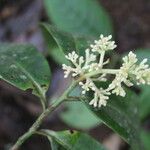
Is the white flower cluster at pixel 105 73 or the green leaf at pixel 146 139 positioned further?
the green leaf at pixel 146 139

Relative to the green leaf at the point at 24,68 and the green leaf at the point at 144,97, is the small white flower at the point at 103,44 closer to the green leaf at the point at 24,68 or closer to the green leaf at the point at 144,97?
the green leaf at the point at 24,68

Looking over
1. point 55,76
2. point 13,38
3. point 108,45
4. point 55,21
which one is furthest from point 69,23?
point 108,45

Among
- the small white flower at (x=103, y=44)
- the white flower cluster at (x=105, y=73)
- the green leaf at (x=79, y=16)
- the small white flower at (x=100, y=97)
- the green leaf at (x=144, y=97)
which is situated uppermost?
the green leaf at (x=79, y=16)

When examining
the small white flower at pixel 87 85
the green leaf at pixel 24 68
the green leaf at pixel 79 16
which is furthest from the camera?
the green leaf at pixel 79 16

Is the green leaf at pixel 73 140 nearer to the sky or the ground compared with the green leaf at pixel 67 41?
nearer to the ground

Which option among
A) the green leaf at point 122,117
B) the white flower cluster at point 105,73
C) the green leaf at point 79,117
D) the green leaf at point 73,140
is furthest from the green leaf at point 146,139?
the white flower cluster at point 105,73

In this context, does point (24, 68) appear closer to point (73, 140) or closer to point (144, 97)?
point (73, 140)
